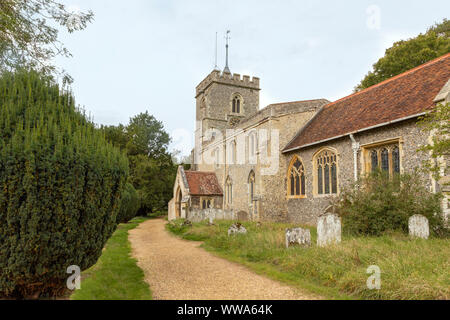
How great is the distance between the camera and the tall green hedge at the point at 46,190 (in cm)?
396

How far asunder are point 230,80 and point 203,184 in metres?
13.9

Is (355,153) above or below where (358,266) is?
above

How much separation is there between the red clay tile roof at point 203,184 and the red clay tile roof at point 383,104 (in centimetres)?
894

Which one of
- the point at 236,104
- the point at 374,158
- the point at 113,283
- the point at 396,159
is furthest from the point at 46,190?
the point at 236,104

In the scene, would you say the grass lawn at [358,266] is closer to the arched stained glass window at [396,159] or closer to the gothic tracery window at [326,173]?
the arched stained glass window at [396,159]

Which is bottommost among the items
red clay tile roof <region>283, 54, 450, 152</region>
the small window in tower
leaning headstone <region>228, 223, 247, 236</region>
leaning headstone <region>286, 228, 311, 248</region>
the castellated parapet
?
leaning headstone <region>228, 223, 247, 236</region>

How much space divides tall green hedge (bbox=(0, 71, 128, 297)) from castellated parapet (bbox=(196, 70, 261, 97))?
29024mm

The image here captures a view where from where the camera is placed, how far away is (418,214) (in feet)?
27.0

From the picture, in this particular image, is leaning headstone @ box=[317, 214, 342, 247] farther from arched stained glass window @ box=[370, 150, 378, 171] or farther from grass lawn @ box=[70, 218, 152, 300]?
arched stained glass window @ box=[370, 150, 378, 171]

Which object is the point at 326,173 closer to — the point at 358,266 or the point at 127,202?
the point at 358,266

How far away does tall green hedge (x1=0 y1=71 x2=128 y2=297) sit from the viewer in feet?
13.0

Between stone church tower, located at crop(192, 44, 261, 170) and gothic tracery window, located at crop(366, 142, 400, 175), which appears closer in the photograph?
gothic tracery window, located at crop(366, 142, 400, 175)

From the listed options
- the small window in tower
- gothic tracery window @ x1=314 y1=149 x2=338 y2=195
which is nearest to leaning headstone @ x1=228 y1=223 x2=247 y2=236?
gothic tracery window @ x1=314 y1=149 x2=338 y2=195

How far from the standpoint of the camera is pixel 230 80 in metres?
33.4
